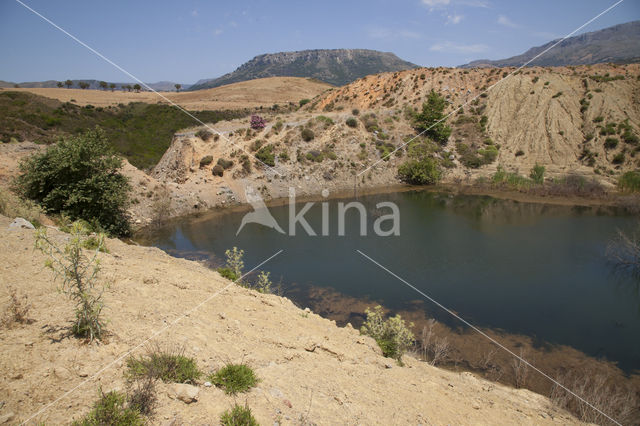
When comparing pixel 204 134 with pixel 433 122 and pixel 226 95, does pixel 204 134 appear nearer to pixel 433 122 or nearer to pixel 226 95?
pixel 433 122

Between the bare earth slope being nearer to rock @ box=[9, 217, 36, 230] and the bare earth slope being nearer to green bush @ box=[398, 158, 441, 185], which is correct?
rock @ box=[9, 217, 36, 230]

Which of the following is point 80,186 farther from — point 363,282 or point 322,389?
point 322,389

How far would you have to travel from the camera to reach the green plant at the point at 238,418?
4.44 meters

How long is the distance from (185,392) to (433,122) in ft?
131

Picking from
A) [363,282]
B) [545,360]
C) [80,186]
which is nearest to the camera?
[545,360]

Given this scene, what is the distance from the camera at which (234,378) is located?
17.5 feet

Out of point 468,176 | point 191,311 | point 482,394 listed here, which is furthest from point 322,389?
point 468,176

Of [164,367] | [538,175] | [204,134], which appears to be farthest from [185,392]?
[538,175]

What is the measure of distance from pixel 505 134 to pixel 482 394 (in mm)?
38470

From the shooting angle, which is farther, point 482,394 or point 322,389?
point 482,394

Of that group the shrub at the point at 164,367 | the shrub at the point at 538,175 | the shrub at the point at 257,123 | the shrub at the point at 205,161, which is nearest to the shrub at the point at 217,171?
the shrub at the point at 205,161

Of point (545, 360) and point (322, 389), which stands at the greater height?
point (322, 389)

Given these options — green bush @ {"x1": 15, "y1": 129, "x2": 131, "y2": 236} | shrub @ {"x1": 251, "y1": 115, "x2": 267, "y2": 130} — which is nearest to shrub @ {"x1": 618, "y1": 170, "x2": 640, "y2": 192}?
shrub @ {"x1": 251, "y1": 115, "x2": 267, "y2": 130}

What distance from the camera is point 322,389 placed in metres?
6.03
